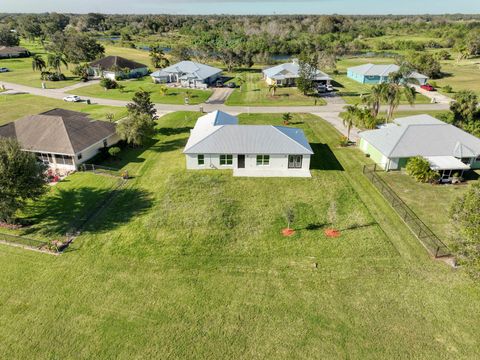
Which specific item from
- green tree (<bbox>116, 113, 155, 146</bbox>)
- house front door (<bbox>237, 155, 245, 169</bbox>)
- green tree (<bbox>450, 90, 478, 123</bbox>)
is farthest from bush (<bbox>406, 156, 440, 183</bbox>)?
green tree (<bbox>116, 113, 155, 146</bbox>)

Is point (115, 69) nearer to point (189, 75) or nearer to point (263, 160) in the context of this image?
point (189, 75)

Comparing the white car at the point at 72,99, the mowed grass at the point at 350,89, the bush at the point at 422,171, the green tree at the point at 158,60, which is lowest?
the bush at the point at 422,171

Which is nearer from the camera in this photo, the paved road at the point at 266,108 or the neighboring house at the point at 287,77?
the paved road at the point at 266,108

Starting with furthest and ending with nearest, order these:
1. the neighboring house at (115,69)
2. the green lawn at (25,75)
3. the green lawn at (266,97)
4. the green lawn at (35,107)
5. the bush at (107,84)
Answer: the neighboring house at (115,69)
the green lawn at (25,75)
the bush at (107,84)
the green lawn at (266,97)
the green lawn at (35,107)

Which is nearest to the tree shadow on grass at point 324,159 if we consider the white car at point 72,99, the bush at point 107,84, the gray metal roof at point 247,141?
the gray metal roof at point 247,141

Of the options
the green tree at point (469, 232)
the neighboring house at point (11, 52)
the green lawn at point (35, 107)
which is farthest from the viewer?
the neighboring house at point (11, 52)

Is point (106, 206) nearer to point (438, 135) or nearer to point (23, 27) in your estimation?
point (438, 135)

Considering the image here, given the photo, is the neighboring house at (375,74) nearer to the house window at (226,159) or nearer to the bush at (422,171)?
the bush at (422,171)

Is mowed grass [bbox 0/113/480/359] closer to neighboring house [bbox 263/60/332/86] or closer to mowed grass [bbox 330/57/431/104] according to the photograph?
mowed grass [bbox 330/57/431/104]
